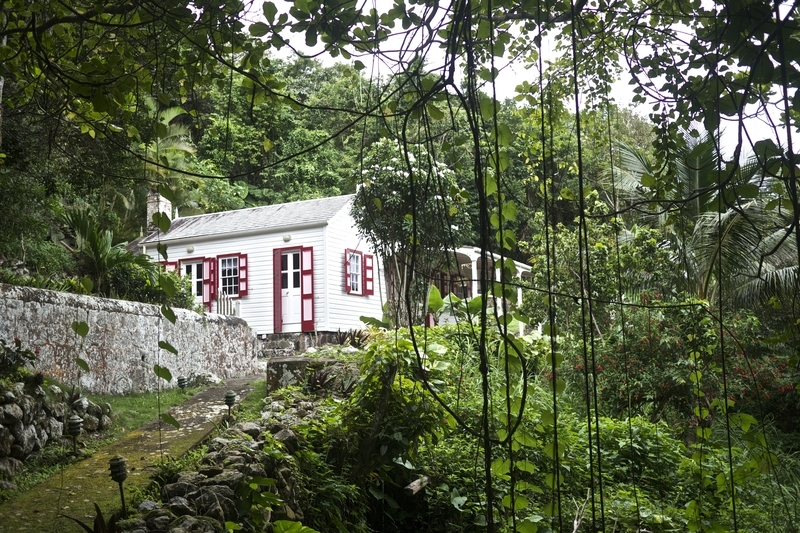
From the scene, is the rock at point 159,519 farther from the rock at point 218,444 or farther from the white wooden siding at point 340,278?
the white wooden siding at point 340,278

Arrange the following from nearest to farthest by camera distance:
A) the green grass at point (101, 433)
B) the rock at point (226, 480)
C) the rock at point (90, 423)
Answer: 1. the rock at point (226, 480)
2. the green grass at point (101, 433)
3. the rock at point (90, 423)

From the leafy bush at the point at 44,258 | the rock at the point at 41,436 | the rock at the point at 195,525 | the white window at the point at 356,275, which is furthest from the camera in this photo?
the white window at the point at 356,275

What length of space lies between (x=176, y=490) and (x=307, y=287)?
1243 cm

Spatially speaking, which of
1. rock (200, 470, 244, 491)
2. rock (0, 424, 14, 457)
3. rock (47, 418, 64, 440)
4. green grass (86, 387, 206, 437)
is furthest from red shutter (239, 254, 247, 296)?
rock (200, 470, 244, 491)

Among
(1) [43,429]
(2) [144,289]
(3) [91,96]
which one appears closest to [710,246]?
(2) [144,289]

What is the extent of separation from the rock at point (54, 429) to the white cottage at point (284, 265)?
10232 mm

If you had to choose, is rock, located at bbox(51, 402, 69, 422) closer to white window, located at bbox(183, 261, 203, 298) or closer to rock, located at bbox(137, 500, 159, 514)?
rock, located at bbox(137, 500, 159, 514)

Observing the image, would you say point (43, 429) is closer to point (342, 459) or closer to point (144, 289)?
point (342, 459)

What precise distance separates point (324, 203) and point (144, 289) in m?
8.02

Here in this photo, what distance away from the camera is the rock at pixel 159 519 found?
10.9 ft

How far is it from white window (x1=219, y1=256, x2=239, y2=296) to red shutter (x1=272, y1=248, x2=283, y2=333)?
113 centimetres

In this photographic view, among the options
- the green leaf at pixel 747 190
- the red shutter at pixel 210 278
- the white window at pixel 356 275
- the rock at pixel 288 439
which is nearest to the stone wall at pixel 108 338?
the rock at pixel 288 439

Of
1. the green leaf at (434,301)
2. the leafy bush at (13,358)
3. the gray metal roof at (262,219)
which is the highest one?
the gray metal roof at (262,219)

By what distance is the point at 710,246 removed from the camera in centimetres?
1024
